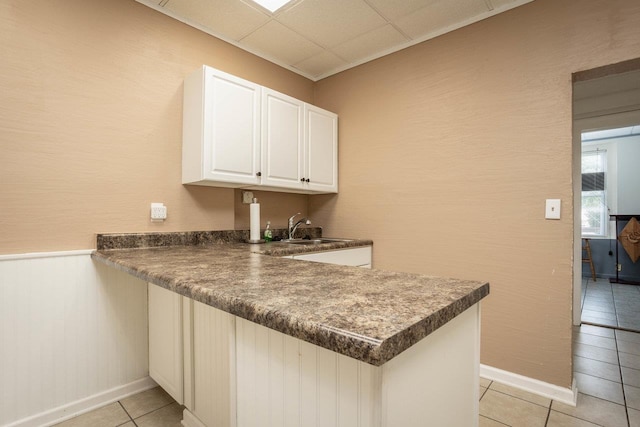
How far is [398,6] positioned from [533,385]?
8.46 feet

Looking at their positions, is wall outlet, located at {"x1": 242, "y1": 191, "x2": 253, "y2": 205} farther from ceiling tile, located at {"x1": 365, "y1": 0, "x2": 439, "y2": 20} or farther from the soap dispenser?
ceiling tile, located at {"x1": 365, "y1": 0, "x2": 439, "y2": 20}

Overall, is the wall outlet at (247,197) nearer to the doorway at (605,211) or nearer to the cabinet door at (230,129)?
the cabinet door at (230,129)

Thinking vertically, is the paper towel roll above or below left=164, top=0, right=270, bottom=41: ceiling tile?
below

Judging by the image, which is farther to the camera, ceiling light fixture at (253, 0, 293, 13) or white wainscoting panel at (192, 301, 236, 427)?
ceiling light fixture at (253, 0, 293, 13)

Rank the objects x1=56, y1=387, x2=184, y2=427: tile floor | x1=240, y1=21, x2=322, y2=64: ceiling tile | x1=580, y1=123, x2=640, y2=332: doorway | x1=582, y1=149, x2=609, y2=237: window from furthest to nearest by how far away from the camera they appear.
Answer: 1. x1=582, y1=149, x2=609, y2=237: window
2. x1=580, y1=123, x2=640, y2=332: doorway
3. x1=240, y1=21, x2=322, y2=64: ceiling tile
4. x1=56, y1=387, x2=184, y2=427: tile floor

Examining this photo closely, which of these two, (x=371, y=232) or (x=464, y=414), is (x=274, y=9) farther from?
(x=464, y=414)

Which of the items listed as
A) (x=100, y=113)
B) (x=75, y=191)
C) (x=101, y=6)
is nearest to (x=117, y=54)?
(x=101, y=6)

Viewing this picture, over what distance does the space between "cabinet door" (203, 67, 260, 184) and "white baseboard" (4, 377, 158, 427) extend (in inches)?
54.0

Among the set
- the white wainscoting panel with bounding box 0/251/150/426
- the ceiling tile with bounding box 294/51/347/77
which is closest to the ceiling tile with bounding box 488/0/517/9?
the ceiling tile with bounding box 294/51/347/77

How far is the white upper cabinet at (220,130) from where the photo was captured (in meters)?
1.99

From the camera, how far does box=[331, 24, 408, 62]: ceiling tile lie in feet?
7.72

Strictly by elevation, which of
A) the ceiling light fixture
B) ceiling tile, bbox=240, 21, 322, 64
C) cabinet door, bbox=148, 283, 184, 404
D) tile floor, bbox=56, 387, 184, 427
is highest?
ceiling tile, bbox=240, 21, 322, 64

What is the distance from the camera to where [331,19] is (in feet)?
7.14

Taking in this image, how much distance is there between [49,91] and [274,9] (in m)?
1.40
